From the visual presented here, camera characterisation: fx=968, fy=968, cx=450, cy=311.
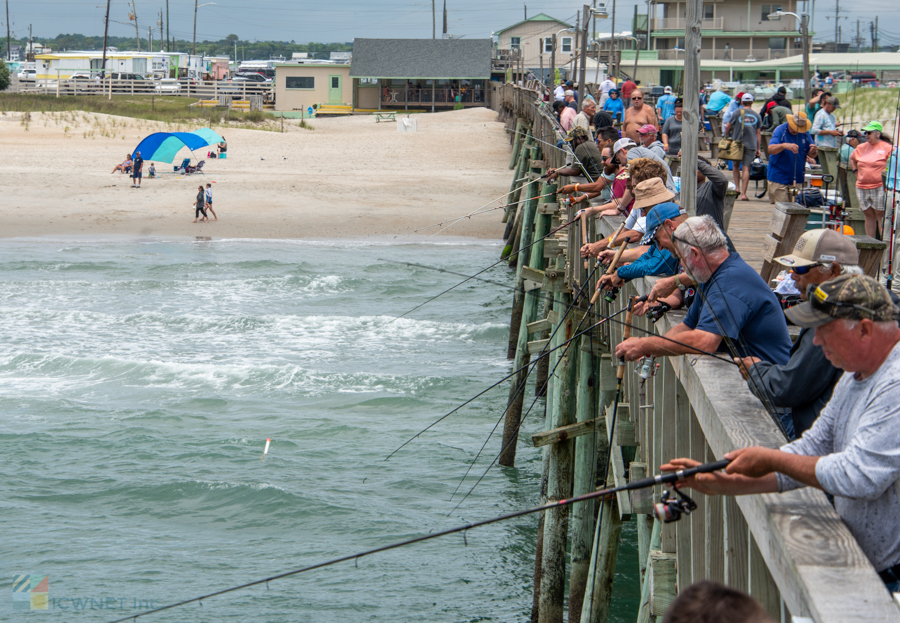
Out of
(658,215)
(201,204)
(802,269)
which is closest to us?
(802,269)

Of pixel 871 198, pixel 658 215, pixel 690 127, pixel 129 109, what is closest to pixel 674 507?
pixel 658 215

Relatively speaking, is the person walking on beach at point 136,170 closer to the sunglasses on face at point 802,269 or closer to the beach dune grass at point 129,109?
the beach dune grass at point 129,109

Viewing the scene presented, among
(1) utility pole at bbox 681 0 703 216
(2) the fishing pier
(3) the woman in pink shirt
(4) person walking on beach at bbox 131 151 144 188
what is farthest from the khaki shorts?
(4) person walking on beach at bbox 131 151 144 188

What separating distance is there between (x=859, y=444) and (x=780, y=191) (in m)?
9.43

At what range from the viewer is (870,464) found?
87.7 inches

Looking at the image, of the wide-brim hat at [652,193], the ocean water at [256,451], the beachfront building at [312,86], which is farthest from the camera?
the beachfront building at [312,86]

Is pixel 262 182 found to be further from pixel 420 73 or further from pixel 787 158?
pixel 420 73

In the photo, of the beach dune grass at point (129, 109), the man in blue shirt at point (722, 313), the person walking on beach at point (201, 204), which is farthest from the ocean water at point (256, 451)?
the beach dune grass at point (129, 109)

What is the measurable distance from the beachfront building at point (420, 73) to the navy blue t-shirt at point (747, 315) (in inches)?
2116

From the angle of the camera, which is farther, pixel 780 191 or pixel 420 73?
pixel 420 73

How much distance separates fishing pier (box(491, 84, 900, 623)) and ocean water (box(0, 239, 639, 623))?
2.97 feet

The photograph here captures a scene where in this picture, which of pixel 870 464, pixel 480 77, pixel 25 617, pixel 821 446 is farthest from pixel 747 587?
pixel 480 77

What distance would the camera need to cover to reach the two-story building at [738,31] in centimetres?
5766

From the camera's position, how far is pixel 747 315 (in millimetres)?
3789
